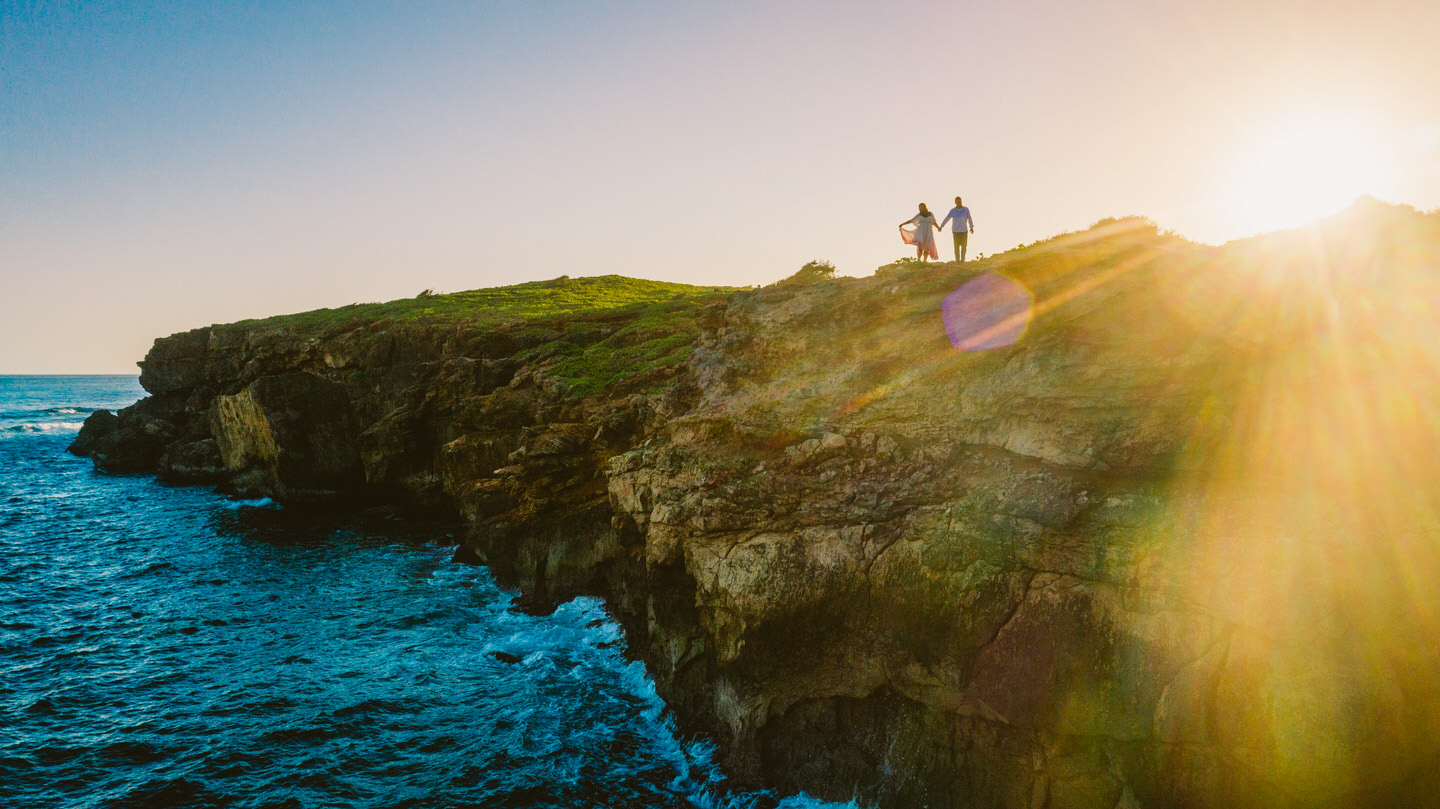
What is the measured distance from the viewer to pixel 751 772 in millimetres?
16531

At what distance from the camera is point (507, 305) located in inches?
2400

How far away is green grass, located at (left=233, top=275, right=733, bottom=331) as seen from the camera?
2114 inches

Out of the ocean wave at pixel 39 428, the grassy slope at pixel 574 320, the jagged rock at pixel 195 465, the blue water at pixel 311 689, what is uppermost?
the grassy slope at pixel 574 320

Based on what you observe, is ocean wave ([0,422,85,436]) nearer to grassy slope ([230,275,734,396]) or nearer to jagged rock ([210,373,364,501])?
grassy slope ([230,275,734,396])

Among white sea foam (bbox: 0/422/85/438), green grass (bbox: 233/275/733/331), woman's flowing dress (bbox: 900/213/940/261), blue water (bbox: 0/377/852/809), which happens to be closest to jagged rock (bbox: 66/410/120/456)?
green grass (bbox: 233/275/733/331)

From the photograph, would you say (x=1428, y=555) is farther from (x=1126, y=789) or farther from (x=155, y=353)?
(x=155, y=353)

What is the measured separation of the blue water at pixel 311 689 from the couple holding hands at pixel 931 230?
18184mm

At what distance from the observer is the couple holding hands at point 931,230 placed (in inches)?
1006

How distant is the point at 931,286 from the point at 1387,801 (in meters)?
14.6

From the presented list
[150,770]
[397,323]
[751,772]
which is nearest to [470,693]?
[150,770]

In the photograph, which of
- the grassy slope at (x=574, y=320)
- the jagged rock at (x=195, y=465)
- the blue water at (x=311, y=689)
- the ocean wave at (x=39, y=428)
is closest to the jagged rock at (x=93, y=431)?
the grassy slope at (x=574, y=320)

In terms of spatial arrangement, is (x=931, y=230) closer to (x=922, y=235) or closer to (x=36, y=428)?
(x=922, y=235)

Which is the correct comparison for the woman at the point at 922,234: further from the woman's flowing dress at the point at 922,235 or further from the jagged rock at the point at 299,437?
the jagged rock at the point at 299,437

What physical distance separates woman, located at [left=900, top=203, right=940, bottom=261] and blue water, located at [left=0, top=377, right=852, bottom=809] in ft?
59.5
